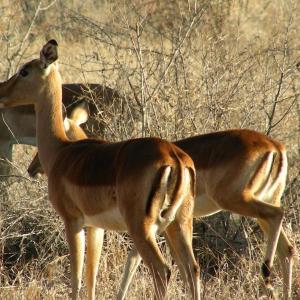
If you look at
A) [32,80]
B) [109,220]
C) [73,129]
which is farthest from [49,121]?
[109,220]

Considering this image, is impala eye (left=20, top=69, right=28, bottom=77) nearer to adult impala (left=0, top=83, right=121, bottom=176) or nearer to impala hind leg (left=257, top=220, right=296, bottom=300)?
impala hind leg (left=257, top=220, right=296, bottom=300)

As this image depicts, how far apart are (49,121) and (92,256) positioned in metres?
1.05

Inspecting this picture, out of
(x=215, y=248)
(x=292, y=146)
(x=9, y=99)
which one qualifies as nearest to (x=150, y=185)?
(x=9, y=99)

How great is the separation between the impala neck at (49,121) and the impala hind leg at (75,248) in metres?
0.68

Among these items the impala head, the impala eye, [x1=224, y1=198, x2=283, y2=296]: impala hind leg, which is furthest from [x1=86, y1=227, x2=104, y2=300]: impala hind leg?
the impala eye

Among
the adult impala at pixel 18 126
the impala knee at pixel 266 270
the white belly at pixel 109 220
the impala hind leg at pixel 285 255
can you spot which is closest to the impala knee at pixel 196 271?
the white belly at pixel 109 220

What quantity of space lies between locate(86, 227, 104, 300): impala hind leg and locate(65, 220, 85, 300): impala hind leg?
103mm

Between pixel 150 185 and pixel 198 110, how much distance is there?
2825 millimetres

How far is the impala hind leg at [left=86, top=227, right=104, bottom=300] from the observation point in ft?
20.7

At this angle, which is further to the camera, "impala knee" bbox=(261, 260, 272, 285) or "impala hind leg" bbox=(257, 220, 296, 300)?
"impala hind leg" bbox=(257, 220, 296, 300)

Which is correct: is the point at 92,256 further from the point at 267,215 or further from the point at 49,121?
the point at 267,215

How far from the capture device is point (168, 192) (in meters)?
5.64

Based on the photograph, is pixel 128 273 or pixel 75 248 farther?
pixel 128 273

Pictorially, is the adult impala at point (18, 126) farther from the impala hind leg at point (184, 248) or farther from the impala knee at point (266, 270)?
the impala hind leg at point (184, 248)
